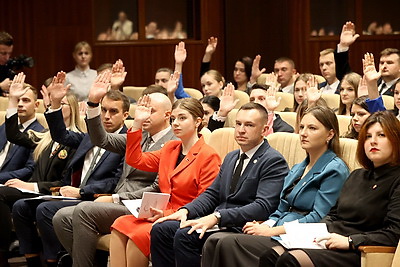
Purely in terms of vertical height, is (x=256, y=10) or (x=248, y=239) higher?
(x=256, y=10)

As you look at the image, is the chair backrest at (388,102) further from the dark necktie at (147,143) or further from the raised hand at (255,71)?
the raised hand at (255,71)

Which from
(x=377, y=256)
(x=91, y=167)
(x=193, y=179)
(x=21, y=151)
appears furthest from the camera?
(x=21, y=151)

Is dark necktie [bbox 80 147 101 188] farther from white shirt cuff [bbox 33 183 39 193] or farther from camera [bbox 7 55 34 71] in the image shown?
camera [bbox 7 55 34 71]

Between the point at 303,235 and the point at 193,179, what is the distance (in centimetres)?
109

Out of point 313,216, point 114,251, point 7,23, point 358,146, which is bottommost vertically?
point 114,251

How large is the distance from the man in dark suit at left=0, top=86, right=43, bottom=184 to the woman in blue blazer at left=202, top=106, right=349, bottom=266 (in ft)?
8.04

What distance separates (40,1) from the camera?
10.6 meters

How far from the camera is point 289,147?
526cm

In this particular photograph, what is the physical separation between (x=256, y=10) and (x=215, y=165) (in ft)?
22.0

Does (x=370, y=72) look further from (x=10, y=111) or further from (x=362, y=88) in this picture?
(x=10, y=111)

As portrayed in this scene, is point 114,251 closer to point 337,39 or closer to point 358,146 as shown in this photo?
point 358,146

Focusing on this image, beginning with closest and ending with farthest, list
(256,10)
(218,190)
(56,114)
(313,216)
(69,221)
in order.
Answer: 1. (313,216)
2. (218,190)
3. (69,221)
4. (56,114)
5. (256,10)

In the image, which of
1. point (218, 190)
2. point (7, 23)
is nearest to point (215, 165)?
point (218, 190)

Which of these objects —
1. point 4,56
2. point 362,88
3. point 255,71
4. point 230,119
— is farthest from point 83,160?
point 255,71
